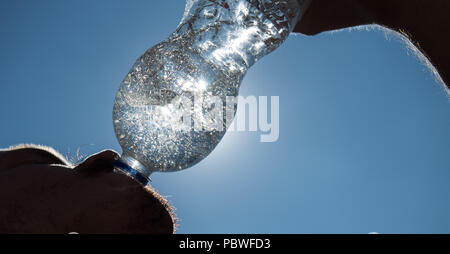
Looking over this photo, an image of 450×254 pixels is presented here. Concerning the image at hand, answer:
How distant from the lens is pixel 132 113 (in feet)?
3.44

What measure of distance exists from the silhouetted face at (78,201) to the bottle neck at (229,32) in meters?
0.48

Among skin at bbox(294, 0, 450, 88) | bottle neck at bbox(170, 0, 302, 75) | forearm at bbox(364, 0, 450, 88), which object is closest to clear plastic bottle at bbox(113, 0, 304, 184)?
bottle neck at bbox(170, 0, 302, 75)

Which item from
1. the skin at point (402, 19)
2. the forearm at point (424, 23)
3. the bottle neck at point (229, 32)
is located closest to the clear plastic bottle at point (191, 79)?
the bottle neck at point (229, 32)

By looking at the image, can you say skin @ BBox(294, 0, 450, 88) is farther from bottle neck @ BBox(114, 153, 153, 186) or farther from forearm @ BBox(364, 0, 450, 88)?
bottle neck @ BBox(114, 153, 153, 186)

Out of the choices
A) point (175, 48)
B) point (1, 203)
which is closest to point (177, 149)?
point (175, 48)

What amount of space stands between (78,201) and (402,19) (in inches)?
35.7

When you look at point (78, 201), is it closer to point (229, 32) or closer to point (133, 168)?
point (133, 168)

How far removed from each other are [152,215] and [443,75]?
798 millimetres

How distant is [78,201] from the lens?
78 centimetres

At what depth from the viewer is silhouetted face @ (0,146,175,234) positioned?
0.77 meters

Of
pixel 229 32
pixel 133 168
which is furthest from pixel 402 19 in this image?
pixel 133 168

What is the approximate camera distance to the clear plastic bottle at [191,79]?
40.5 inches
